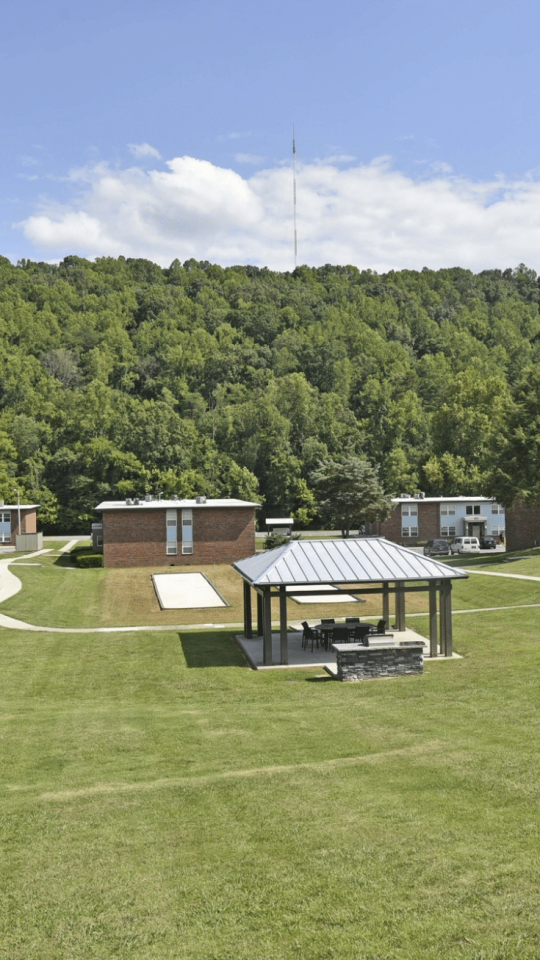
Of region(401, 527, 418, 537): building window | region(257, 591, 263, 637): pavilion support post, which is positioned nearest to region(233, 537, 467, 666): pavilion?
region(257, 591, 263, 637): pavilion support post

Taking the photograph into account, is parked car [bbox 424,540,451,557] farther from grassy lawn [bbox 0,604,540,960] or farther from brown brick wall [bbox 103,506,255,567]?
grassy lawn [bbox 0,604,540,960]

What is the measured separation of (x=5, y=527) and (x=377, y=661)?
161 feet

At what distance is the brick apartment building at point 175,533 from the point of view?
154ft

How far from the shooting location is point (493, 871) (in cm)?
689

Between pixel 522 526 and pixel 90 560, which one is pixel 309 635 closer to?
pixel 90 560

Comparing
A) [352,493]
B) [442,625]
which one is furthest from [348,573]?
[352,493]

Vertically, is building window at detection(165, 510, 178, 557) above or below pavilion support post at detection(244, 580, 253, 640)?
above

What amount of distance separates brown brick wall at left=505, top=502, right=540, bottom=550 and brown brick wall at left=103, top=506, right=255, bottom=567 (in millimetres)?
17009

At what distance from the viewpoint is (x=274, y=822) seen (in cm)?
848

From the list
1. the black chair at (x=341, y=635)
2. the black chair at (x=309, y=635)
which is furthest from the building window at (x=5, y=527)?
the black chair at (x=341, y=635)

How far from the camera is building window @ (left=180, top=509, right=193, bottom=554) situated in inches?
1868

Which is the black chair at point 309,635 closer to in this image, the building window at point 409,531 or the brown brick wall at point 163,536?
the brown brick wall at point 163,536

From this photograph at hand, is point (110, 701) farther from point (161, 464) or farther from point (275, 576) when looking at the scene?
point (161, 464)

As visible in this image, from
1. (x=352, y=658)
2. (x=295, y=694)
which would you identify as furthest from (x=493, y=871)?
(x=352, y=658)
